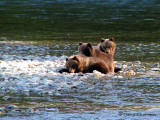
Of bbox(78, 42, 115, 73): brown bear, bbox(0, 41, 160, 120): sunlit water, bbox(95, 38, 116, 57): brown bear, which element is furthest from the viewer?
bbox(95, 38, 116, 57): brown bear

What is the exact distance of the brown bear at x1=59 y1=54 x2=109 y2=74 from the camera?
482 inches

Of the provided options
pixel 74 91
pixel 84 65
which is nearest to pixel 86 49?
pixel 84 65

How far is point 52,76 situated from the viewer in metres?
11.6

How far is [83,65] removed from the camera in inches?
489

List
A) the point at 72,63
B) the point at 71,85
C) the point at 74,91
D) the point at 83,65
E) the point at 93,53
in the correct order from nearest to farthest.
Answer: the point at 74,91 < the point at 71,85 < the point at 72,63 < the point at 83,65 < the point at 93,53

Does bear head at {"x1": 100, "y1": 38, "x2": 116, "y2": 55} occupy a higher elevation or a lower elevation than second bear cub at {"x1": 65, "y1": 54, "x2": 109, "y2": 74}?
higher

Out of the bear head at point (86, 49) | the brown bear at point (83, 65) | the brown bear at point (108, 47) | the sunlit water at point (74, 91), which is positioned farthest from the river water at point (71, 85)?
the bear head at point (86, 49)

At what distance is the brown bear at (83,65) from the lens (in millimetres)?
12250

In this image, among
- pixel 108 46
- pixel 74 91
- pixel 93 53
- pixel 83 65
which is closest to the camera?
pixel 74 91

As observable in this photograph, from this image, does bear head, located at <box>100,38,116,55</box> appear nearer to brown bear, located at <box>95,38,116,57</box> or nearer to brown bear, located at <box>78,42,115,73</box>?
brown bear, located at <box>95,38,116,57</box>

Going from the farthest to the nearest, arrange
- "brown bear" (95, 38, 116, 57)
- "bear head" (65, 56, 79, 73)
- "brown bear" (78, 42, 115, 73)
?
"brown bear" (95, 38, 116, 57), "brown bear" (78, 42, 115, 73), "bear head" (65, 56, 79, 73)

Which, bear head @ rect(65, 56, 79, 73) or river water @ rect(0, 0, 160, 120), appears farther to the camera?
bear head @ rect(65, 56, 79, 73)

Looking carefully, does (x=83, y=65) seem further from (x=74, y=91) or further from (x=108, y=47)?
(x=74, y=91)

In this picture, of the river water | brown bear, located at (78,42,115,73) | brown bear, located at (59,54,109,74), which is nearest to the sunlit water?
the river water
